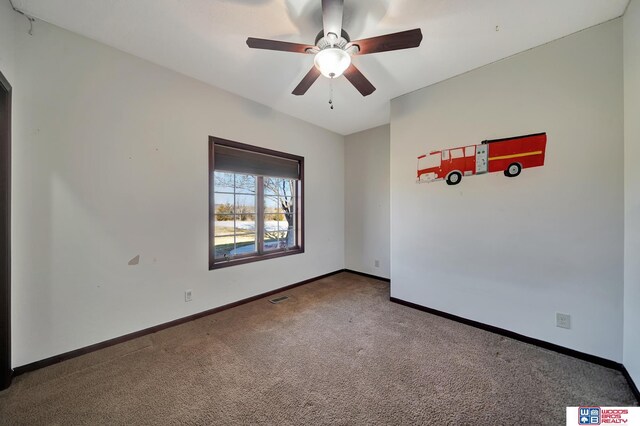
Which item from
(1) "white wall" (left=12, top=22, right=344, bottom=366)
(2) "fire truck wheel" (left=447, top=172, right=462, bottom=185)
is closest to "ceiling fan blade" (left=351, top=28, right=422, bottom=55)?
(2) "fire truck wheel" (left=447, top=172, right=462, bottom=185)

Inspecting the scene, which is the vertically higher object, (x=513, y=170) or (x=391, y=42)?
(x=391, y=42)

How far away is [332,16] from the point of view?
150 centimetres

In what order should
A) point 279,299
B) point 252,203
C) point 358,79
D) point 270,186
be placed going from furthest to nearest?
1. point 270,186
2. point 252,203
3. point 279,299
4. point 358,79

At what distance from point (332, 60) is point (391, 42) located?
0.41m

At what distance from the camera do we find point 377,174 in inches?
162

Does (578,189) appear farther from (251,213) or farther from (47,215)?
(47,215)

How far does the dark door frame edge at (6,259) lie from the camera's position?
5.25 feet

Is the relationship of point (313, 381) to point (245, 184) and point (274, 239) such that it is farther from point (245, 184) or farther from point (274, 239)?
point (245, 184)

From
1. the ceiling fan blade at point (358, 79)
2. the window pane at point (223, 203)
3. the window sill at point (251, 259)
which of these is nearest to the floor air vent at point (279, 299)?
the window sill at point (251, 259)

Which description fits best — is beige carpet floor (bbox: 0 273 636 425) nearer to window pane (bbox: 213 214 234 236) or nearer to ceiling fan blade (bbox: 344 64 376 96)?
window pane (bbox: 213 214 234 236)

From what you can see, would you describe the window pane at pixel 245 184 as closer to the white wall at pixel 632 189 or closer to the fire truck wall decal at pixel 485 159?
the fire truck wall decal at pixel 485 159

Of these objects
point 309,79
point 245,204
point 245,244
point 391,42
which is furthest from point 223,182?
point 391,42

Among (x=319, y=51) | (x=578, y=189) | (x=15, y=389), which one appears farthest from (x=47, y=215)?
(x=578, y=189)

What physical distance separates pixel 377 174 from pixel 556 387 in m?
3.20
